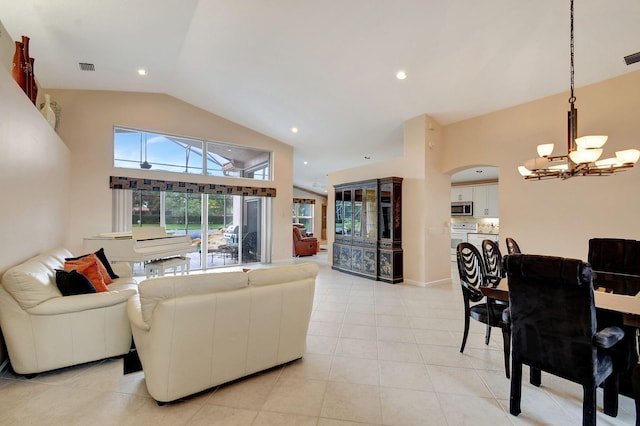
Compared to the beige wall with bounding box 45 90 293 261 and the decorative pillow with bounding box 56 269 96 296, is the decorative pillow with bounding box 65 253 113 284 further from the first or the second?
the beige wall with bounding box 45 90 293 261

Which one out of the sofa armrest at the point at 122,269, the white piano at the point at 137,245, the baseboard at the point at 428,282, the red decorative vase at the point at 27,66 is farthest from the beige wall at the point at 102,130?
the baseboard at the point at 428,282

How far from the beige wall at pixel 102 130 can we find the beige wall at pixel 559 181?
579 centimetres

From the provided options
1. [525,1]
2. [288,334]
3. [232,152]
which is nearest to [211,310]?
[288,334]

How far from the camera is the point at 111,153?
18.1 feet

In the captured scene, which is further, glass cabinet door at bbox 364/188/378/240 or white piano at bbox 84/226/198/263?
glass cabinet door at bbox 364/188/378/240

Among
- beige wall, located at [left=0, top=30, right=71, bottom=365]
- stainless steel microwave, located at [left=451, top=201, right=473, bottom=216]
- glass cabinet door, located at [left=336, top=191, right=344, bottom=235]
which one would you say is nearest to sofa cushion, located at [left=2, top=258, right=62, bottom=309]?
beige wall, located at [left=0, top=30, right=71, bottom=365]

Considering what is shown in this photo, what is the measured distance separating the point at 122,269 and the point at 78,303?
1.66 m

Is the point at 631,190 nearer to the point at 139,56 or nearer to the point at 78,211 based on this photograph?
Answer: the point at 139,56

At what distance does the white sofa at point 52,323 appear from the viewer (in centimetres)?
209

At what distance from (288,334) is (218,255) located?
5164mm

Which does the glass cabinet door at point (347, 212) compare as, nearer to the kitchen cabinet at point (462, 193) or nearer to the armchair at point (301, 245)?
the armchair at point (301, 245)

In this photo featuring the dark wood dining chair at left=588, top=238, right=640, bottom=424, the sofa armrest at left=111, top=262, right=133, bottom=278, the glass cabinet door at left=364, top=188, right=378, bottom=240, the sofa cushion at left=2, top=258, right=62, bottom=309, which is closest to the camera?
the dark wood dining chair at left=588, top=238, right=640, bottom=424

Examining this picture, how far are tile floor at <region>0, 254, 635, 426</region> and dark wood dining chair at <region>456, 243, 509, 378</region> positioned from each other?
305 mm

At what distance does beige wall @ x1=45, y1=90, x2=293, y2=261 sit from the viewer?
17.1 feet
